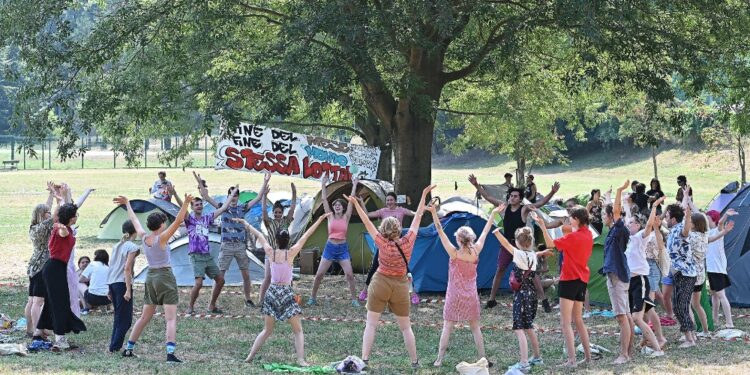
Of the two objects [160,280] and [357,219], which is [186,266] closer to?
[357,219]

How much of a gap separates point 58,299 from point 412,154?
777 cm

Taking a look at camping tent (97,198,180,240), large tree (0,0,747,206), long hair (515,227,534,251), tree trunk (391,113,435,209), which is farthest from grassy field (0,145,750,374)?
camping tent (97,198,180,240)

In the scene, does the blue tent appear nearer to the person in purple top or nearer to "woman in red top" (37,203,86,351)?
the person in purple top

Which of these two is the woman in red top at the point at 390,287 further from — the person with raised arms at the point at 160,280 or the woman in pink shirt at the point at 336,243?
the woman in pink shirt at the point at 336,243

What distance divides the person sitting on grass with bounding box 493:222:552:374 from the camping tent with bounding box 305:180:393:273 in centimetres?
692

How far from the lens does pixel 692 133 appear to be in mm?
56344

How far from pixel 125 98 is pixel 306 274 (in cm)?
411

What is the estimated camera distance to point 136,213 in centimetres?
2120

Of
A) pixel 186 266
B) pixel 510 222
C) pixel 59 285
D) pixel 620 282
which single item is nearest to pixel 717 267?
pixel 620 282

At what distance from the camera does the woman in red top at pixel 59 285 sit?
9.38 metres

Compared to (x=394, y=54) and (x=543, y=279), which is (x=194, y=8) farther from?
(x=543, y=279)

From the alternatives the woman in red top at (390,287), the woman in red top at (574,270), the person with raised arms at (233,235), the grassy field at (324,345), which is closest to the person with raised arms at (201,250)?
the person with raised arms at (233,235)

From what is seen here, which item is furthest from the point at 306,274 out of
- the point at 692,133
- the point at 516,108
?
the point at 692,133

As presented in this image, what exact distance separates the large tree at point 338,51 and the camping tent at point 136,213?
203 inches
